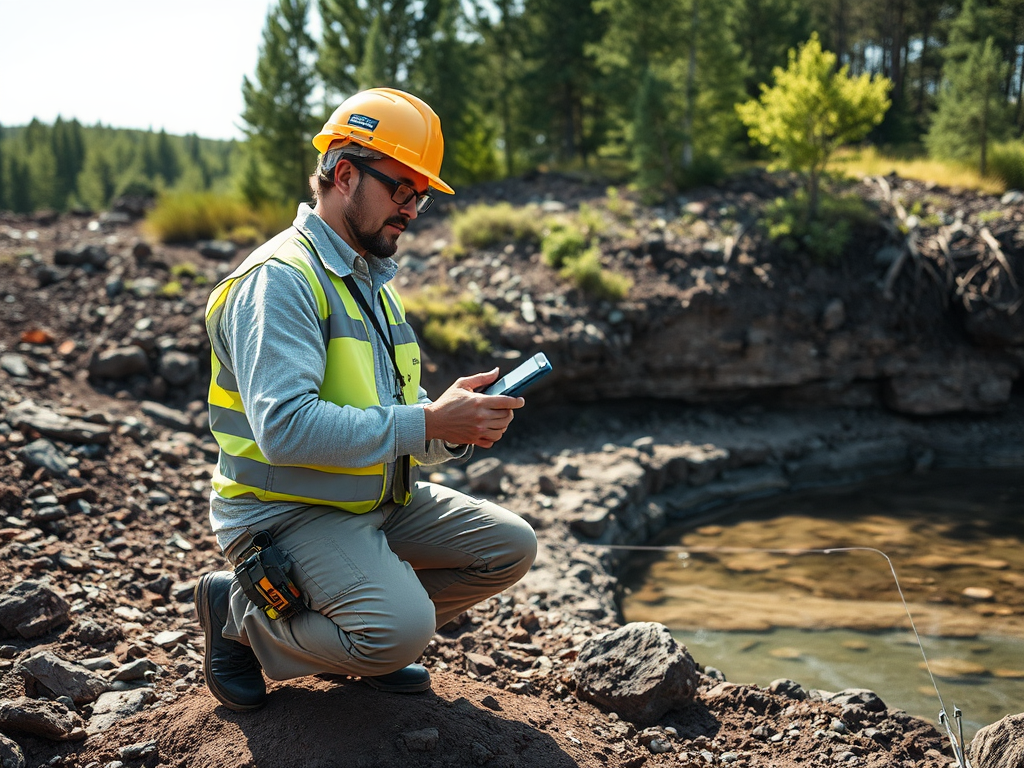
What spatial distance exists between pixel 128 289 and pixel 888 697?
300 inches

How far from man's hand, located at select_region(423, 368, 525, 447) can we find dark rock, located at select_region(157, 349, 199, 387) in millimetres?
5104

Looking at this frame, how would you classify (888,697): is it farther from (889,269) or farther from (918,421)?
(889,269)

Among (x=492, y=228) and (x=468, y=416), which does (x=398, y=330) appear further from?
(x=492, y=228)

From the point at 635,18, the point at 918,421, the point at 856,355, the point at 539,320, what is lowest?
the point at 918,421

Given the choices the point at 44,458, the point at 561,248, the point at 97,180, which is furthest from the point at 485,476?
the point at 97,180

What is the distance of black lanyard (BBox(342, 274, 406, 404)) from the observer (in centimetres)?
254

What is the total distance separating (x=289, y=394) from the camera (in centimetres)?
211

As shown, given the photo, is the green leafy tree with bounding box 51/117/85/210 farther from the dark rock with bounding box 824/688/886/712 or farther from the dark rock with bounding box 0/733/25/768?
the dark rock with bounding box 824/688/886/712

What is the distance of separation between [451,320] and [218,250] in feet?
12.4

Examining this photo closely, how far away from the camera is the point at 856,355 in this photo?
9.73 meters

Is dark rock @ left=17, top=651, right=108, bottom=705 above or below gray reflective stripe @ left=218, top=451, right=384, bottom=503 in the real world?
below

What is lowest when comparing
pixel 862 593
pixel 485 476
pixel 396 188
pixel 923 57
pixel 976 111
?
pixel 862 593

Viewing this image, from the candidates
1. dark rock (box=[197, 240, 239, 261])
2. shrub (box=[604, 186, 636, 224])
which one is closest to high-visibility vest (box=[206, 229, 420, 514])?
dark rock (box=[197, 240, 239, 261])

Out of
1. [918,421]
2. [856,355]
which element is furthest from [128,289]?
[918,421]
